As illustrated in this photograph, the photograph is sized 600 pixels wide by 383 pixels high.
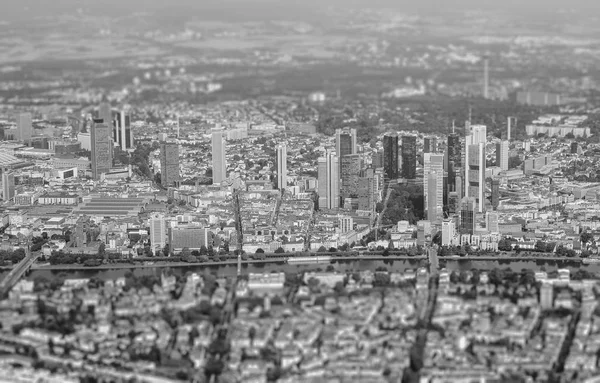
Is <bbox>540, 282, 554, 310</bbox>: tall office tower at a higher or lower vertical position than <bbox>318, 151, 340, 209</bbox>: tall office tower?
lower

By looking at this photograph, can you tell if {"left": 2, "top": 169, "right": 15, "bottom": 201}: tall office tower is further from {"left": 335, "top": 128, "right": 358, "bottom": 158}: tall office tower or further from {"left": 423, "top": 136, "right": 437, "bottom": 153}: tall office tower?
{"left": 423, "top": 136, "right": 437, "bottom": 153}: tall office tower

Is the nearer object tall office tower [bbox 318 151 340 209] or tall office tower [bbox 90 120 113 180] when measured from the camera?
tall office tower [bbox 318 151 340 209]

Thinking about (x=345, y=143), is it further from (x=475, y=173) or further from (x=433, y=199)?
(x=433, y=199)

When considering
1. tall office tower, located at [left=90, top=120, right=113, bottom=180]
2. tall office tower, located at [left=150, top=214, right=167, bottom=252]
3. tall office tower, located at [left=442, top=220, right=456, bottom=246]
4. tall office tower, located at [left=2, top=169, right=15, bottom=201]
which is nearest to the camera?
tall office tower, located at [left=150, top=214, right=167, bottom=252]

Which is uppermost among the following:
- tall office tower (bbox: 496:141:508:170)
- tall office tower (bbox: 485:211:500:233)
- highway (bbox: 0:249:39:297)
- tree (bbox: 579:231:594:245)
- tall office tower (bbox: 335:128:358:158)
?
tall office tower (bbox: 335:128:358:158)

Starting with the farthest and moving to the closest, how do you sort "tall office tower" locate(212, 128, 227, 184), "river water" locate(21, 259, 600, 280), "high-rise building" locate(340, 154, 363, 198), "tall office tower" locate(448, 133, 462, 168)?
"tall office tower" locate(212, 128, 227, 184) → "tall office tower" locate(448, 133, 462, 168) → "high-rise building" locate(340, 154, 363, 198) → "river water" locate(21, 259, 600, 280)

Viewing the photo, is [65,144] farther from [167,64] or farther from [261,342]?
[167,64]

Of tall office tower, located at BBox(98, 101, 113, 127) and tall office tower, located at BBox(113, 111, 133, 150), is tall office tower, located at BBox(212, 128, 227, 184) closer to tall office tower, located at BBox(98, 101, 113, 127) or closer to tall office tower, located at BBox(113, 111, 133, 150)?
tall office tower, located at BBox(113, 111, 133, 150)

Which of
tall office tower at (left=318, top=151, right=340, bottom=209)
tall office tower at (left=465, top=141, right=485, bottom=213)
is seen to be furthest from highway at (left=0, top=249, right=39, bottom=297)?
tall office tower at (left=465, top=141, right=485, bottom=213)
